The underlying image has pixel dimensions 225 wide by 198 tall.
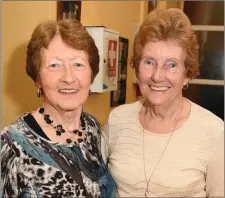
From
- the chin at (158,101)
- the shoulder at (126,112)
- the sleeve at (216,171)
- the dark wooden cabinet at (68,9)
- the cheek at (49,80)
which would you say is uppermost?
the dark wooden cabinet at (68,9)

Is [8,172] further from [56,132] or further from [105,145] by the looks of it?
[105,145]

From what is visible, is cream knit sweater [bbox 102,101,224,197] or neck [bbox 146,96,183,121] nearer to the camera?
cream knit sweater [bbox 102,101,224,197]

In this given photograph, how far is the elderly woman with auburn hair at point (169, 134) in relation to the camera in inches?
54.6

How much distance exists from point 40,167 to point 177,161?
55 cm

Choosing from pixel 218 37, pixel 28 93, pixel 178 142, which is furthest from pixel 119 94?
pixel 218 37

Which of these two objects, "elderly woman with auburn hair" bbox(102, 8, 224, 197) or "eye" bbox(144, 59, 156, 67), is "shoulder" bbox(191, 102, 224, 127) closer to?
"elderly woman with auburn hair" bbox(102, 8, 224, 197)

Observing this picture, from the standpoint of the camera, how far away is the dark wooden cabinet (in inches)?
68.6

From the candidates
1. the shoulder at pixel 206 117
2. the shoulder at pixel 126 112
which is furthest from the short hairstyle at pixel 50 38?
the shoulder at pixel 206 117

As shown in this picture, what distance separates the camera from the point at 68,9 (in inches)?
71.1

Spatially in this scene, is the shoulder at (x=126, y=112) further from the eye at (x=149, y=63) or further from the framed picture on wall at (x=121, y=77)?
the framed picture on wall at (x=121, y=77)

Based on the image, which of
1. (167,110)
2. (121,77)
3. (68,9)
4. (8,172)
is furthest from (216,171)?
(121,77)

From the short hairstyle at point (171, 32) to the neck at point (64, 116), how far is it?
0.35 meters

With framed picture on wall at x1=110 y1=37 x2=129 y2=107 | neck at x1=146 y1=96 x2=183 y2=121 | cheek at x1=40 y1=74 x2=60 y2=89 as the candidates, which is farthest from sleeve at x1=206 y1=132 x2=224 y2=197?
framed picture on wall at x1=110 y1=37 x2=129 y2=107

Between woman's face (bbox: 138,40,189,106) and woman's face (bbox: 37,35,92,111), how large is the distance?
0.83 feet
